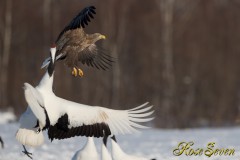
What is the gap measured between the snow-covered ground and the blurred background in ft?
23.8

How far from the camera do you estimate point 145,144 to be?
11.4 m

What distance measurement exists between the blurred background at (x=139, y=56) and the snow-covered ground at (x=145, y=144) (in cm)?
727

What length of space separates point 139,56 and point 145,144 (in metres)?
12.3

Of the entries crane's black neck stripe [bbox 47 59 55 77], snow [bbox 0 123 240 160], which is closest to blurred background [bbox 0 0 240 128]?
snow [bbox 0 123 240 160]

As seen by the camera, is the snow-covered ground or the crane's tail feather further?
the snow-covered ground

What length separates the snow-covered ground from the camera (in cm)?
933

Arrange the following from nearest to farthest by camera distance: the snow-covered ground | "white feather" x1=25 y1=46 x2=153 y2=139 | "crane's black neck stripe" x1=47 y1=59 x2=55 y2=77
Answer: "crane's black neck stripe" x1=47 y1=59 x2=55 y2=77 < "white feather" x1=25 y1=46 x2=153 y2=139 < the snow-covered ground

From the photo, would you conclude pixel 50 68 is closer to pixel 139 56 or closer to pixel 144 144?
pixel 144 144

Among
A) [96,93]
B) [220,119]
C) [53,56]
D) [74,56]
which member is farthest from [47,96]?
[96,93]

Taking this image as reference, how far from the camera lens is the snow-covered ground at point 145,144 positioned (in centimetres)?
933

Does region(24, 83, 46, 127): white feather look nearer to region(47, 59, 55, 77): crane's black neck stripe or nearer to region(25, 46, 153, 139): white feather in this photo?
region(25, 46, 153, 139): white feather

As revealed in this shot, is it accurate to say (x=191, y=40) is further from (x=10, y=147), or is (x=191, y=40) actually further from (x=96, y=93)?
(x=10, y=147)

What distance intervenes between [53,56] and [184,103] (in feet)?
49.3

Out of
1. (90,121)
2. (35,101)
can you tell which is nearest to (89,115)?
(90,121)
